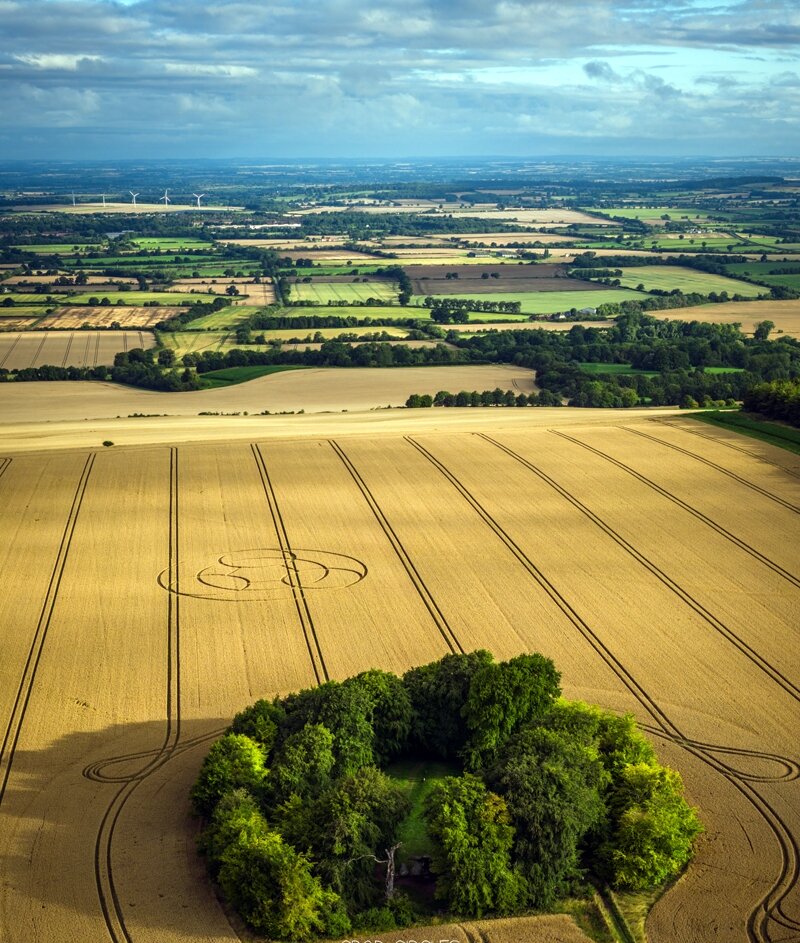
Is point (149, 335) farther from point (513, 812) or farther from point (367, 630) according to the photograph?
point (513, 812)

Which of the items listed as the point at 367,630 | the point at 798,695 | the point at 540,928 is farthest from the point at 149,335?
the point at 540,928

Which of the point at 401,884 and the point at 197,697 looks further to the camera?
the point at 197,697

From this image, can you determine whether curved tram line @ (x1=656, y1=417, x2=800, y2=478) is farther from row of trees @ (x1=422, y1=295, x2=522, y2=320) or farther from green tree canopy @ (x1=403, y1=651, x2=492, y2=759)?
row of trees @ (x1=422, y1=295, x2=522, y2=320)

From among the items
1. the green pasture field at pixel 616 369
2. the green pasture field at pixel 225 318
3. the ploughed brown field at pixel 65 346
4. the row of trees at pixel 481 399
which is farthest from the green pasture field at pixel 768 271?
the ploughed brown field at pixel 65 346

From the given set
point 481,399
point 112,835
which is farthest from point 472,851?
point 481,399

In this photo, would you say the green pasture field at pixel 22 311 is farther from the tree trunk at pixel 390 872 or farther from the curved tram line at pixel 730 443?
the tree trunk at pixel 390 872

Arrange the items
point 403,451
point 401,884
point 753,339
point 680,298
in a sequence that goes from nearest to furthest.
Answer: point 401,884 → point 403,451 → point 753,339 → point 680,298
